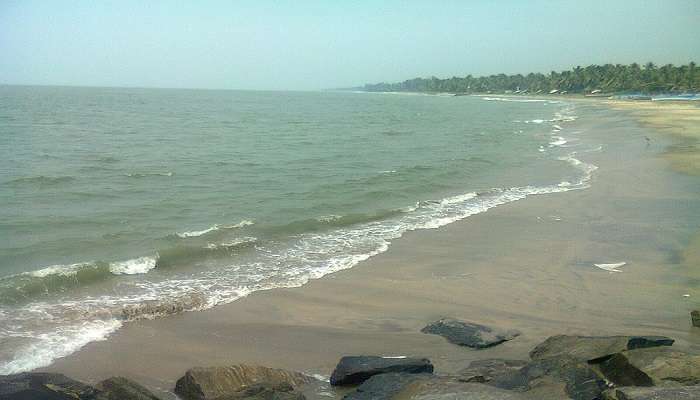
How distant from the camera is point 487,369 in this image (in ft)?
21.7

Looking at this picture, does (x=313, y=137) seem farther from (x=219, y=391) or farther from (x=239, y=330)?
(x=219, y=391)

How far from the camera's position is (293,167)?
1030 inches

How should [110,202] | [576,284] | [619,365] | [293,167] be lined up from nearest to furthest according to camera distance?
[619,365] → [576,284] → [110,202] → [293,167]

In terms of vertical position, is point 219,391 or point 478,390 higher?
point 478,390

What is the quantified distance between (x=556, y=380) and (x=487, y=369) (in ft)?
2.96

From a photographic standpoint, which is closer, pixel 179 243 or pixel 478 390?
pixel 478 390

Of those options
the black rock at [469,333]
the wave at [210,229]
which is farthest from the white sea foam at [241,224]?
the black rock at [469,333]

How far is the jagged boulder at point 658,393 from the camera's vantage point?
16.2ft

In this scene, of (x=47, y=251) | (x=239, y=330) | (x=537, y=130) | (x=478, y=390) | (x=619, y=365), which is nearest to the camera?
(x=478, y=390)

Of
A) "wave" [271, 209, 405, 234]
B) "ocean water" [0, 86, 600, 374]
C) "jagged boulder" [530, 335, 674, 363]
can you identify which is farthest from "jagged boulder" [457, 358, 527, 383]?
"wave" [271, 209, 405, 234]

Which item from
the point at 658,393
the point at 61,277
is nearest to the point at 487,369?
the point at 658,393

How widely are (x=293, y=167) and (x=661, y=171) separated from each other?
54.5 feet

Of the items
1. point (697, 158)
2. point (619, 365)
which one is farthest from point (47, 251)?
point (697, 158)

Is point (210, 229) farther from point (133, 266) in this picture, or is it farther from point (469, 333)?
point (469, 333)
